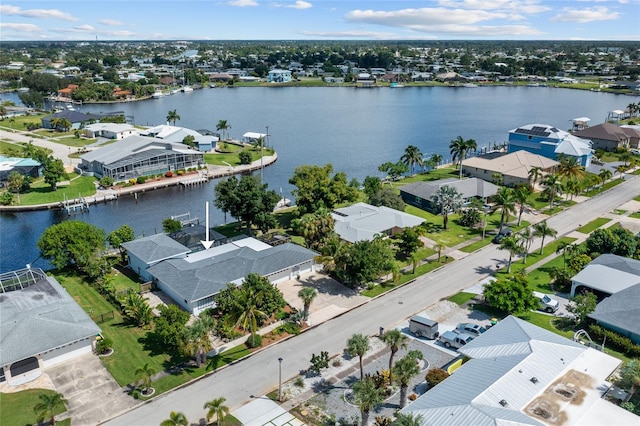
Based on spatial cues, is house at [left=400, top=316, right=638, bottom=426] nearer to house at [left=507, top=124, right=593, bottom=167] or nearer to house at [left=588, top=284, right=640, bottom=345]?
house at [left=588, top=284, right=640, bottom=345]

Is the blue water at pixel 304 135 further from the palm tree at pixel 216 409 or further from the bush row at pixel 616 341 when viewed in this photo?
the bush row at pixel 616 341

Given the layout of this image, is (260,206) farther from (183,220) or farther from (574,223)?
(574,223)

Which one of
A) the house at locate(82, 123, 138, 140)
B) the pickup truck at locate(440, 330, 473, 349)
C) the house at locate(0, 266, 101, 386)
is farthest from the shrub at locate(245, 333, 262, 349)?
the house at locate(82, 123, 138, 140)

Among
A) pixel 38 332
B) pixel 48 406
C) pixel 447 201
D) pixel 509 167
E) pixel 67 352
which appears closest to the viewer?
pixel 48 406

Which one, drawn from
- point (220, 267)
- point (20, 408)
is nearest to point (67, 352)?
point (20, 408)

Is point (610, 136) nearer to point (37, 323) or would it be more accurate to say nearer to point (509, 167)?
point (509, 167)
